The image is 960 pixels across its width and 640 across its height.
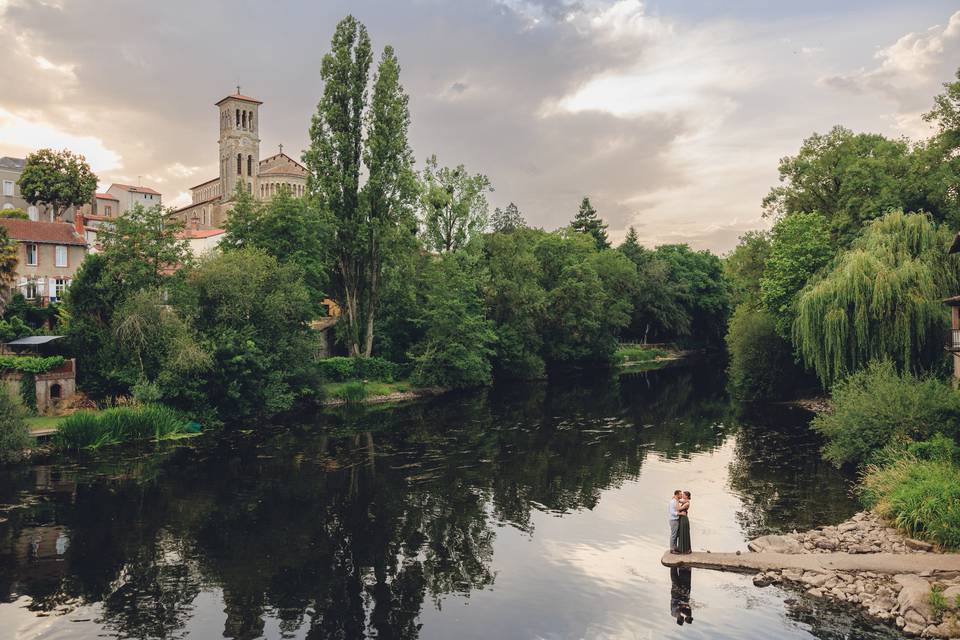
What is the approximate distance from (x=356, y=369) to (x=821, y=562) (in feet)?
129

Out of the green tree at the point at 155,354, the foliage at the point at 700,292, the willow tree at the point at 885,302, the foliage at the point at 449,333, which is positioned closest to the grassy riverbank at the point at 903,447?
the willow tree at the point at 885,302

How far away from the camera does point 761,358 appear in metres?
45.8

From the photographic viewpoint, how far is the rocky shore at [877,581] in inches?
554

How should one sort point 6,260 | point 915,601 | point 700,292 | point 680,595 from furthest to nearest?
point 700,292 < point 6,260 < point 680,595 < point 915,601

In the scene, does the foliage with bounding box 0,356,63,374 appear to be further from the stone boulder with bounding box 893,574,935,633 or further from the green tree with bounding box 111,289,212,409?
the stone boulder with bounding box 893,574,935,633

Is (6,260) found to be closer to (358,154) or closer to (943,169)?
(358,154)

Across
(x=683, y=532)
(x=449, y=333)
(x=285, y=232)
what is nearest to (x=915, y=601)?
(x=683, y=532)

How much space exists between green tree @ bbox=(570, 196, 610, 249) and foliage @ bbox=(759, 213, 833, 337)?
6048 cm

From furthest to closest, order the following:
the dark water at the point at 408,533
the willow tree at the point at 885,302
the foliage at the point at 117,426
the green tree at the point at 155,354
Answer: the green tree at the point at 155,354 → the foliage at the point at 117,426 → the willow tree at the point at 885,302 → the dark water at the point at 408,533

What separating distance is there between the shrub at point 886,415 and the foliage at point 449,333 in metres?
30.6

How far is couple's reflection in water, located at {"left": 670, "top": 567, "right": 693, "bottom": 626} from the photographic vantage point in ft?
50.0

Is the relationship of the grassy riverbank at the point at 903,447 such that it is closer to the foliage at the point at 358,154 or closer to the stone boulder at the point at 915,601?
the stone boulder at the point at 915,601

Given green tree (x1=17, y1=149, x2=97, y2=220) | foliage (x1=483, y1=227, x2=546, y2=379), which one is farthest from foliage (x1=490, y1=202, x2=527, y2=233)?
green tree (x1=17, y1=149, x2=97, y2=220)

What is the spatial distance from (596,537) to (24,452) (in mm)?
25508
